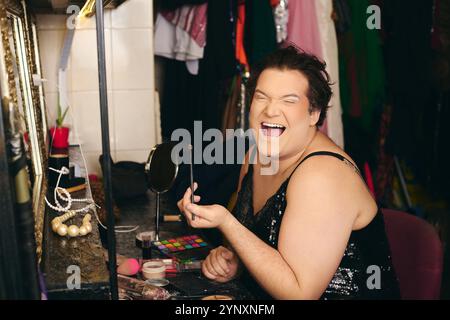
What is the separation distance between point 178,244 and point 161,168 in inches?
11.4

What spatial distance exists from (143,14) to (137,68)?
11.1 inches

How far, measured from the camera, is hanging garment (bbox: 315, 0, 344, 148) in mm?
3027

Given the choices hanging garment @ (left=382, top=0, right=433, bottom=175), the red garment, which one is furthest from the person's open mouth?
hanging garment @ (left=382, top=0, right=433, bottom=175)

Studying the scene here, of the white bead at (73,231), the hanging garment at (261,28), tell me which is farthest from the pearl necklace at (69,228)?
the hanging garment at (261,28)

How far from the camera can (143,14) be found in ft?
A: 9.26

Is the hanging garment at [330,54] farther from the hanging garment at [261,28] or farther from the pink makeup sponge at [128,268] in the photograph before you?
the pink makeup sponge at [128,268]

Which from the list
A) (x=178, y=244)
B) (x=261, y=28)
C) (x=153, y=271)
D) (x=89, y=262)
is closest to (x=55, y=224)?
(x=89, y=262)

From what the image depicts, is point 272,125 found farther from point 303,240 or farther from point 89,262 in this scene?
point 89,262

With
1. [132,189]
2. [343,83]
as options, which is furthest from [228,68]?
[132,189]

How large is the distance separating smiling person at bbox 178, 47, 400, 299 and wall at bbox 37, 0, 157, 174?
1132mm

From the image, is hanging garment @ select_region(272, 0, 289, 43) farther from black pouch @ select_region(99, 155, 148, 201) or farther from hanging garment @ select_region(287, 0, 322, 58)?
black pouch @ select_region(99, 155, 148, 201)

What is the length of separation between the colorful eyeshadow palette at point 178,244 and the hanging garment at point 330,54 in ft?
4.59

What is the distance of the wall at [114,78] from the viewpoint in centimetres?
279
